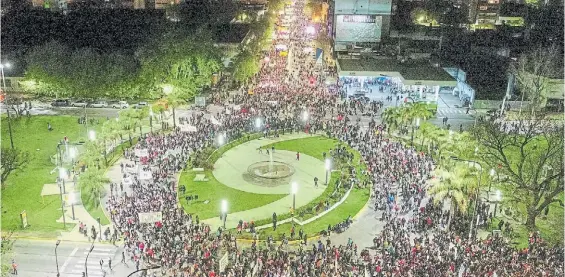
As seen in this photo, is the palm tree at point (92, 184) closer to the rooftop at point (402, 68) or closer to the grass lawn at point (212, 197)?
the grass lawn at point (212, 197)

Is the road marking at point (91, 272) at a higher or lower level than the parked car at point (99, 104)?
lower

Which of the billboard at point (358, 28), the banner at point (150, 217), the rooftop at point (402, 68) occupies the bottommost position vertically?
the banner at point (150, 217)

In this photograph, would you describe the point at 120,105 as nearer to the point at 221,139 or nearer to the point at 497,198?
the point at 221,139

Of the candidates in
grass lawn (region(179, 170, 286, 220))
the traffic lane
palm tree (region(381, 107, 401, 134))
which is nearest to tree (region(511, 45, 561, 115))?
palm tree (region(381, 107, 401, 134))

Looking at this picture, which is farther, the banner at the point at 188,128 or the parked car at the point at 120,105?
the parked car at the point at 120,105


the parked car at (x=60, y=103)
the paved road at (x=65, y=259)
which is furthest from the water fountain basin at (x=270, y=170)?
the parked car at (x=60, y=103)

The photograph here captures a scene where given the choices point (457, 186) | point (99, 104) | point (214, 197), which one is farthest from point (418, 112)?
point (99, 104)
